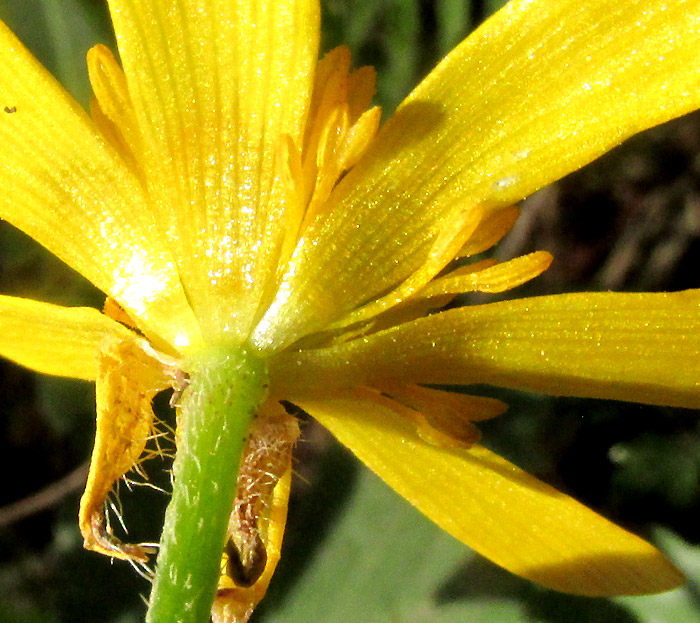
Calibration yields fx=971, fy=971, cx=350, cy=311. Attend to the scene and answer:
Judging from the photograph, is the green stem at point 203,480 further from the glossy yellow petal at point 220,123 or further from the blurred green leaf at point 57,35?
the blurred green leaf at point 57,35

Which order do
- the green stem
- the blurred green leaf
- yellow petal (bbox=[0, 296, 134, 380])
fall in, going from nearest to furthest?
the green stem → yellow petal (bbox=[0, 296, 134, 380]) → the blurred green leaf

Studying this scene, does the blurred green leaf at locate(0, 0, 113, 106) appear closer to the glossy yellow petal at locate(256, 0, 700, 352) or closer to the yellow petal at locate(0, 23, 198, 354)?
the yellow petal at locate(0, 23, 198, 354)

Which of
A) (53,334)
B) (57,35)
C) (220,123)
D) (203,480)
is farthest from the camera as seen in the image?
(57,35)

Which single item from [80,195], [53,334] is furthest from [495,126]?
[53,334]

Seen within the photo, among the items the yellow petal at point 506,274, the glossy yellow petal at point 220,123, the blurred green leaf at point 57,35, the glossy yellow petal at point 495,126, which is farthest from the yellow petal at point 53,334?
the blurred green leaf at point 57,35

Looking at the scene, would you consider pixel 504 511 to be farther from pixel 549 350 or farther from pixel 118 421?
pixel 118 421

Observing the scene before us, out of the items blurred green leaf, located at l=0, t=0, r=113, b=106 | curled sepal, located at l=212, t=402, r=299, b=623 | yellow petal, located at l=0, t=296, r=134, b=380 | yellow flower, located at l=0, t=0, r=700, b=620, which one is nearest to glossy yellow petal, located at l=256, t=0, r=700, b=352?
yellow flower, located at l=0, t=0, r=700, b=620
